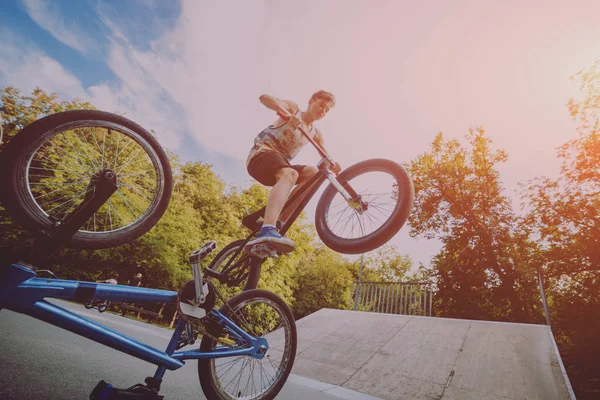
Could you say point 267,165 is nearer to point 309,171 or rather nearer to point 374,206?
point 309,171

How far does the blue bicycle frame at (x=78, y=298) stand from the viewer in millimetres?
1367

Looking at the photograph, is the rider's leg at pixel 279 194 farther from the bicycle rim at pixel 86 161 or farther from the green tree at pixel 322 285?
the green tree at pixel 322 285

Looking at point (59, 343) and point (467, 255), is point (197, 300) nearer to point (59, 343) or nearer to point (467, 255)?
point (59, 343)

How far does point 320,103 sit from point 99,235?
2031 millimetres

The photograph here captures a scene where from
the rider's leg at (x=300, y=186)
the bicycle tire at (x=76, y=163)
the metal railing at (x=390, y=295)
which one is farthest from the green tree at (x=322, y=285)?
the bicycle tire at (x=76, y=163)

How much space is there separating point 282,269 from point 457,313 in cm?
1145

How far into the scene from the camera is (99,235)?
1835 mm

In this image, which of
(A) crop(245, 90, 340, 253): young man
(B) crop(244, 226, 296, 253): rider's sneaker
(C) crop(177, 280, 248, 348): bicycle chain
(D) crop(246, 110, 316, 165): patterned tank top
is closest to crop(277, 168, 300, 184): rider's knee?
(A) crop(245, 90, 340, 253): young man

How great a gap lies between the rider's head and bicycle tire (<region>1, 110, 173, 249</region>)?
144 centimetres

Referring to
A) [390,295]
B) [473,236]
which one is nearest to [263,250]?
[390,295]

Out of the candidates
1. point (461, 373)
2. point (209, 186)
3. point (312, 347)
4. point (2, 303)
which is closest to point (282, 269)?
point (209, 186)

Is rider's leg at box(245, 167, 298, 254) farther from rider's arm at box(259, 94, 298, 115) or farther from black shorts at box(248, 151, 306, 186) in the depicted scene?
rider's arm at box(259, 94, 298, 115)

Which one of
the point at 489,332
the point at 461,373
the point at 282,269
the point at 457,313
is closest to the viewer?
the point at 461,373

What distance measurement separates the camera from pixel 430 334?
617 centimetres
